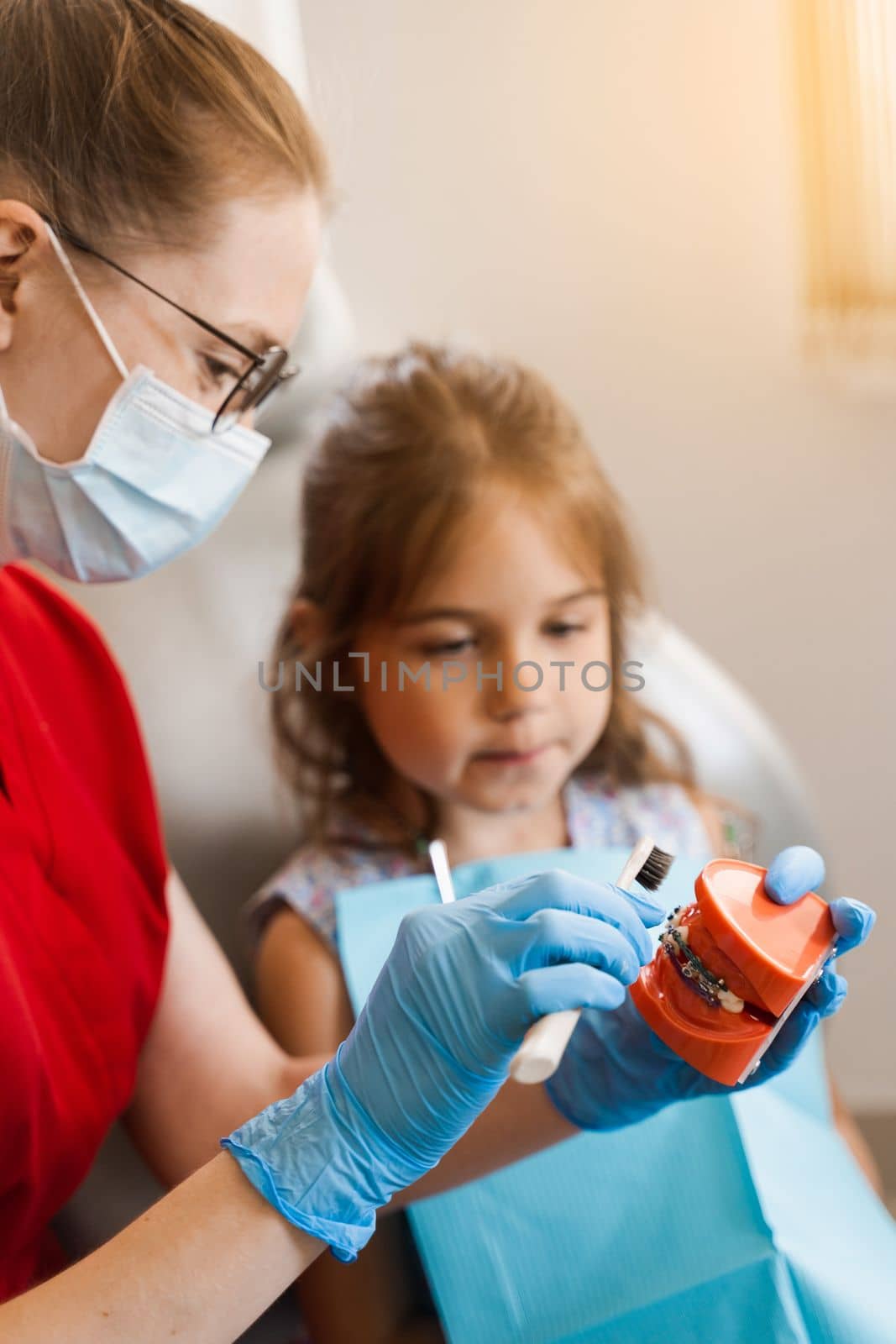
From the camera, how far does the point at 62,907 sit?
970 millimetres

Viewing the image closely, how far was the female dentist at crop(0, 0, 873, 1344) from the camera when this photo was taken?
2.36 ft

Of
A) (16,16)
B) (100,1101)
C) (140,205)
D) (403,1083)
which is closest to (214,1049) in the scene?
(100,1101)

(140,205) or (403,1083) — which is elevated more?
(140,205)

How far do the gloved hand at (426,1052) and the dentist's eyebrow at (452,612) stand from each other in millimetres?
419

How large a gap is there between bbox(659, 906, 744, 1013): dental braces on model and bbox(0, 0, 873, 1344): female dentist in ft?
0.08

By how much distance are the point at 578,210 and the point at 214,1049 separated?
1053 millimetres

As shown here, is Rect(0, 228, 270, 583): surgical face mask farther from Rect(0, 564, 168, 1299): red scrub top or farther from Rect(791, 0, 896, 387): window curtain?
Rect(791, 0, 896, 387): window curtain

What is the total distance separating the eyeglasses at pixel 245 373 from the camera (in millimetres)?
833

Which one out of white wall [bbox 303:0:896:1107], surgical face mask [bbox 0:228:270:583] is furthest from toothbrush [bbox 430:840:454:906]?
white wall [bbox 303:0:896:1107]

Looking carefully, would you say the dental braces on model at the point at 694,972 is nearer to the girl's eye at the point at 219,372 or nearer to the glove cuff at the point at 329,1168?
the glove cuff at the point at 329,1168

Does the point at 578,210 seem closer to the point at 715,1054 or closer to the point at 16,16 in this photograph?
the point at 16,16

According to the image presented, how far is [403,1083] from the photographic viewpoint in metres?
0.72

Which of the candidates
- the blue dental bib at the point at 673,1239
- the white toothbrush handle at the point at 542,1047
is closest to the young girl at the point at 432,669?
the blue dental bib at the point at 673,1239

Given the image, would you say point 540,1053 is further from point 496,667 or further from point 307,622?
point 307,622
